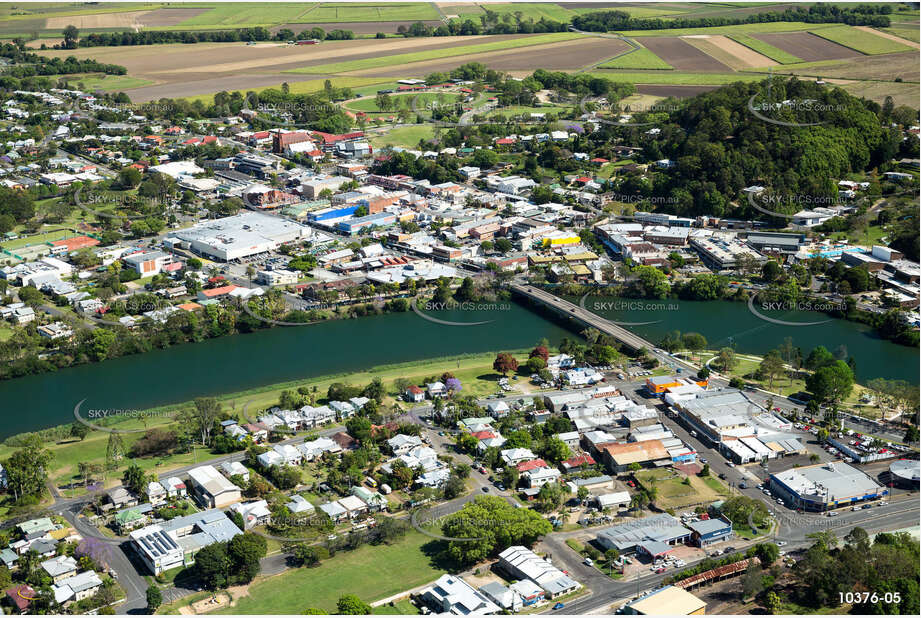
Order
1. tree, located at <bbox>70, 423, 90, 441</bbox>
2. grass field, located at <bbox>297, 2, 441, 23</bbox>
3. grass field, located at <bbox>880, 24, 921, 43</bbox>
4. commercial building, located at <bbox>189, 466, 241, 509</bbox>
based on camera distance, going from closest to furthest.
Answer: commercial building, located at <bbox>189, 466, 241, 509</bbox>, tree, located at <bbox>70, 423, 90, 441</bbox>, grass field, located at <bbox>880, 24, 921, 43</bbox>, grass field, located at <bbox>297, 2, 441, 23</bbox>

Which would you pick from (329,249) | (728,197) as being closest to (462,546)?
(329,249)

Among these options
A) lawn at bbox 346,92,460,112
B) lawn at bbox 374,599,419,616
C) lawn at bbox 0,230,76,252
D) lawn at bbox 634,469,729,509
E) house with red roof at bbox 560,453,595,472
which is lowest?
lawn at bbox 374,599,419,616

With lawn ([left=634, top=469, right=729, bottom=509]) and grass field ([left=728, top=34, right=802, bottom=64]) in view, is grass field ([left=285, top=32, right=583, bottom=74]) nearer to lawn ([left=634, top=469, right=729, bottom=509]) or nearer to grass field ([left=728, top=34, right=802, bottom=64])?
grass field ([left=728, top=34, right=802, bottom=64])

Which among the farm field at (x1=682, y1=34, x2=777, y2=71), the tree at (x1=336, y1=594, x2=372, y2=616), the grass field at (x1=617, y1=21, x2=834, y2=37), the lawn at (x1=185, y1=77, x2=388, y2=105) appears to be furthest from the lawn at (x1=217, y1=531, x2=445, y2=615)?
the grass field at (x1=617, y1=21, x2=834, y2=37)

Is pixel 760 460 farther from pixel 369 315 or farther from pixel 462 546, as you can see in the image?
pixel 369 315

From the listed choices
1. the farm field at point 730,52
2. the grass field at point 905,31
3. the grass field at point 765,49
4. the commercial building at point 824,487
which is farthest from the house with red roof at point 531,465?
the grass field at point 905,31
